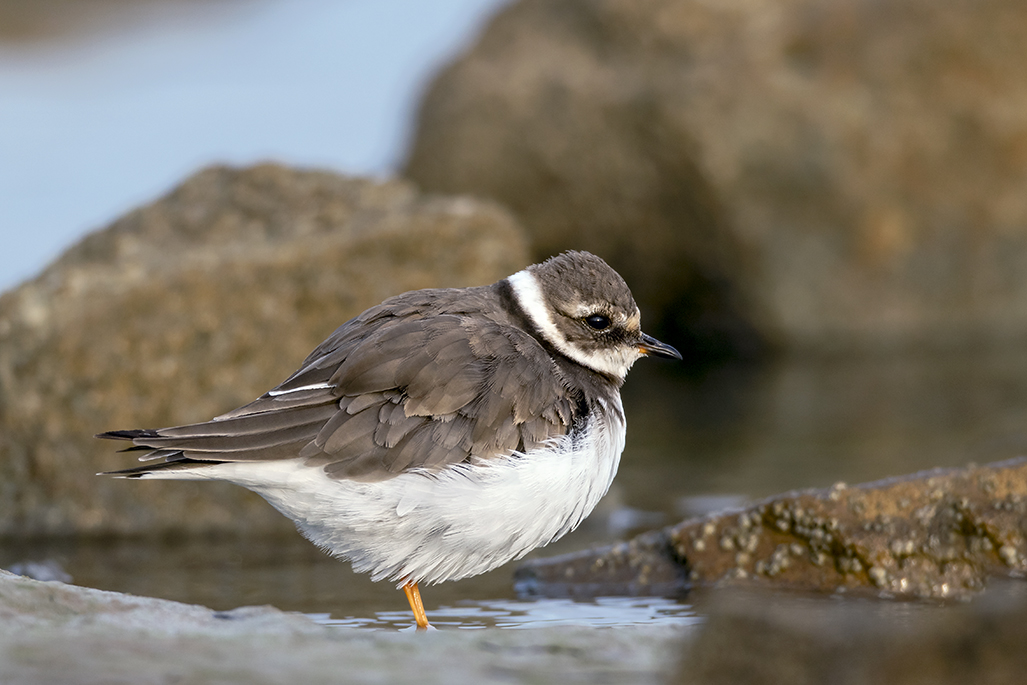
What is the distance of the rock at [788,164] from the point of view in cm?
1503

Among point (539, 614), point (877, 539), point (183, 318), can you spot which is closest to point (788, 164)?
point (183, 318)

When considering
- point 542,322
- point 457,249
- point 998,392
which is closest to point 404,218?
point 457,249

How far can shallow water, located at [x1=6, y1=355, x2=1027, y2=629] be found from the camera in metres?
6.23

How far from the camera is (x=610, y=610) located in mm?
5867

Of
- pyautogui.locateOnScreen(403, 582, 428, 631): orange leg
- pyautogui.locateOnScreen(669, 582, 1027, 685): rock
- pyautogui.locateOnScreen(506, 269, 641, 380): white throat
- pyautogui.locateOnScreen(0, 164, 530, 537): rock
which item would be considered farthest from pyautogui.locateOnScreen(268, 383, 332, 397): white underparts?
pyautogui.locateOnScreen(0, 164, 530, 537): rock

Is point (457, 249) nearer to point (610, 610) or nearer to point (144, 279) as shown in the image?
point (144, 279)

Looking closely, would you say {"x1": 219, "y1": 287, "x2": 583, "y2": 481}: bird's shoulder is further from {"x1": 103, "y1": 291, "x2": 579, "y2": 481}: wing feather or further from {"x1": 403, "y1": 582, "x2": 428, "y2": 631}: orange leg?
{"x1": 403, "y1": 582, "x2": 428, "y2": 631}: orange leg

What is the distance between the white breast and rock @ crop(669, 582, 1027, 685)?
1825 millimetres

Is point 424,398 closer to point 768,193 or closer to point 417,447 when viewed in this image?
point 417,447

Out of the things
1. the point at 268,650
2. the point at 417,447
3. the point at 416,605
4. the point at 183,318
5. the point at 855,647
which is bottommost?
the point at 268,650

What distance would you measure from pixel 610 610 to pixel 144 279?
4.11 metres

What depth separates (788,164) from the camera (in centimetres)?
1498

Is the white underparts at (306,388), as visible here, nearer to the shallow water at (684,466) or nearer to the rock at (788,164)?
the shallow water at (684,466)

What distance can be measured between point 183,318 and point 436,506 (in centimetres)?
377
